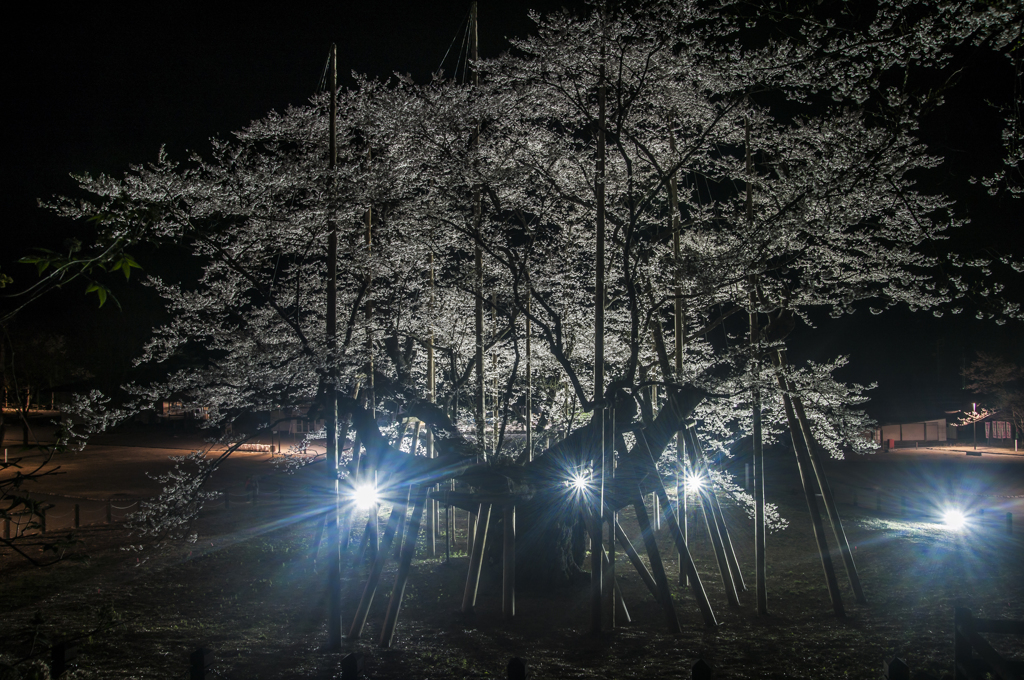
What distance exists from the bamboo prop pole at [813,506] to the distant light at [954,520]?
9.91 m

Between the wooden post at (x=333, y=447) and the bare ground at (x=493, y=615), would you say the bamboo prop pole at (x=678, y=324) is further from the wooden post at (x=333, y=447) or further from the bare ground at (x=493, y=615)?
the wooden post at (x=333, y=447)

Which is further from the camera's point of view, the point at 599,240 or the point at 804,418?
the point at 804,418

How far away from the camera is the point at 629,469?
12.3 meters

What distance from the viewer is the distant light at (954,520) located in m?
18.8

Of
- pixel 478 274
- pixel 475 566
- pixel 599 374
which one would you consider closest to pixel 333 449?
pixel 475 566

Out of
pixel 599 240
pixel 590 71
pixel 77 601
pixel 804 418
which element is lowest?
pixel 77 601

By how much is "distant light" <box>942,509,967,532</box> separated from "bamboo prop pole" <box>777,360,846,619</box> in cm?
991

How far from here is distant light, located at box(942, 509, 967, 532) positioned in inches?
739

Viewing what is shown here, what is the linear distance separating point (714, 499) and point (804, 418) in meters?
2.38

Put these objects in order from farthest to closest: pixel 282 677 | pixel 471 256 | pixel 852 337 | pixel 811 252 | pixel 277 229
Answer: pixel 852 337 → pixel 471 256 → pixel 811 252 → pixel 277 229 → pixel 282 677

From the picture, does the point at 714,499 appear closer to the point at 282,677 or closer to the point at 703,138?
the point at 703,138

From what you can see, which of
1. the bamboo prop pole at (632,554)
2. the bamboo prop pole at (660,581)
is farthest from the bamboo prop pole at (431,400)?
the bamboo prop pole at (660,581)

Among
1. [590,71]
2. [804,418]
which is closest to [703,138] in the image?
[590,71]

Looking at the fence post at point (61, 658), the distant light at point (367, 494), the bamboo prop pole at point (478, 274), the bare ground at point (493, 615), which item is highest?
the bamboo prop pole at point (478, 274)
